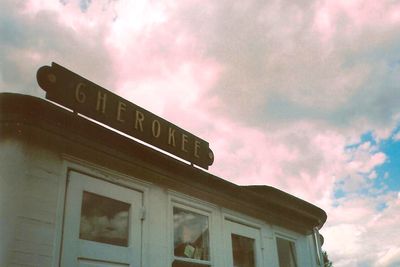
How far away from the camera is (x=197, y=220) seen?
6773 millimetres

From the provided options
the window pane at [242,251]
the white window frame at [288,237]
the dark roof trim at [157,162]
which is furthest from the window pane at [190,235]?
the white window frame at [288,237]

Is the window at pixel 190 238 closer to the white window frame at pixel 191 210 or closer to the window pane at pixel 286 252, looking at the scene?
the white window frame at pixel 191 210

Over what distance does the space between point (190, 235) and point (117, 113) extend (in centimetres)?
229

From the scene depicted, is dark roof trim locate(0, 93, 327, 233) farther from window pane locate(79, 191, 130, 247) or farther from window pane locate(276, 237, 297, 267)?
window pane locate(79, 191, 130, 247)

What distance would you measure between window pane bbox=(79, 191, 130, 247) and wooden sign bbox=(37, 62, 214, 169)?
3.45ft

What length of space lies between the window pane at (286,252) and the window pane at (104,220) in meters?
4.20

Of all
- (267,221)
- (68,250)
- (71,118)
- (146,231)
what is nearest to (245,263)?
(267,221)

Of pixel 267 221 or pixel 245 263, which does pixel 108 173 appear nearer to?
pixel 245 263

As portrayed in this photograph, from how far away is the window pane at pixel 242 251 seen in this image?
290 inches

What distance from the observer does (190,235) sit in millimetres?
6543

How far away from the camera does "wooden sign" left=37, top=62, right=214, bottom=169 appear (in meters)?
5.16

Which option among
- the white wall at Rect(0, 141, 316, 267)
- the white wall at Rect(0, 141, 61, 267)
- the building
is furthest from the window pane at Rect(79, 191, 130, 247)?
the white wall at Rect(0, 141, 61, 267)

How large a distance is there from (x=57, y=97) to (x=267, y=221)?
16.5 ft

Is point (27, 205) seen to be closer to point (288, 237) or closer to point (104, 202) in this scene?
point (104, 202)
